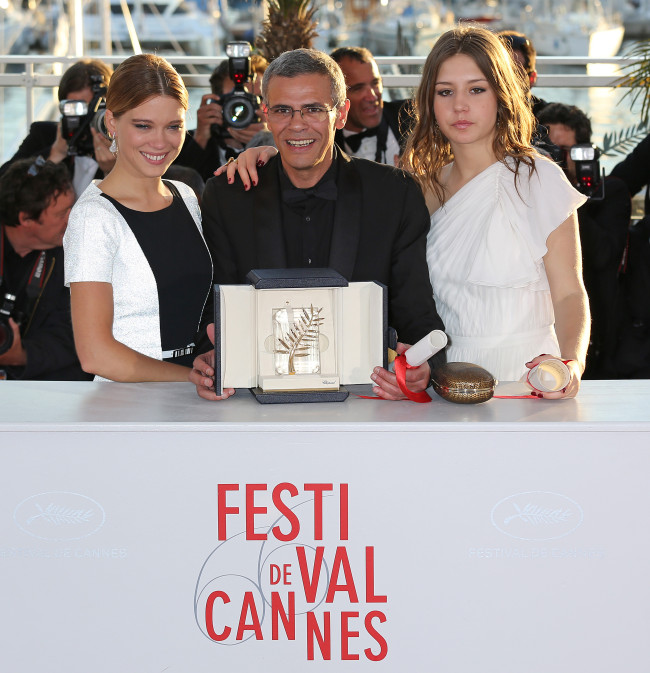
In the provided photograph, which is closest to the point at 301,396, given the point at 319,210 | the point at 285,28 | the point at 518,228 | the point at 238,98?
the point at 319,210

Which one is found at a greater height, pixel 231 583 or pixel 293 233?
pixel 293 233

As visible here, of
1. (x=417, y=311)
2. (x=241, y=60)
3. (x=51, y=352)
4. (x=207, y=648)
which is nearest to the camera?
(x=207, y=648)

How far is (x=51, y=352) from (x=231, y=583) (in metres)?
1.80

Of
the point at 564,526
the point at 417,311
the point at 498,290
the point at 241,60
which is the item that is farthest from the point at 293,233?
the point at 241,60

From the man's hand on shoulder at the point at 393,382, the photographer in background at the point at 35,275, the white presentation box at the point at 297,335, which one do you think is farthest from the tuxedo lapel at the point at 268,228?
the photographer in background at the point at 35,275

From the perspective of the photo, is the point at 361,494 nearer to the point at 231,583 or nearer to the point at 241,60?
the point at 231,583

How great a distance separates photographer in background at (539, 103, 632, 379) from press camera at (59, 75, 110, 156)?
1.66 m

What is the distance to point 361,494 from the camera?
1.68 meters

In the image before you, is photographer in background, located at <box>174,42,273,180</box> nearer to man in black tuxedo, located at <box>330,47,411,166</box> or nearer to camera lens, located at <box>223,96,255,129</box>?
camera lens, located at <box>223,96,255,129</box>

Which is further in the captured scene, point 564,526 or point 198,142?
point 198,142

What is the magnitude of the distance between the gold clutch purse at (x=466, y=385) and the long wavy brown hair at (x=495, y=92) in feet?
2.09

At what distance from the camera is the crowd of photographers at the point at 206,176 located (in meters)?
3.34

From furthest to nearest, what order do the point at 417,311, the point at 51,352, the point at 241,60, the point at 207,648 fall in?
the point at 241,60 < the point at 51,352 < the point at 417,311 < the point at 207,648

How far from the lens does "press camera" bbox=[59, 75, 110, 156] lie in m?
3.67
